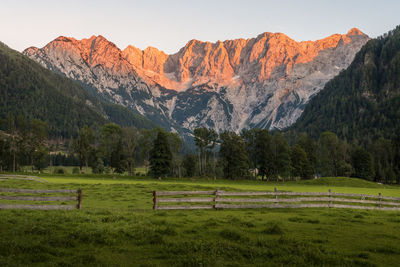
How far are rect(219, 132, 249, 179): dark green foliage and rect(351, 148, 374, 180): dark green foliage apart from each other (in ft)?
170

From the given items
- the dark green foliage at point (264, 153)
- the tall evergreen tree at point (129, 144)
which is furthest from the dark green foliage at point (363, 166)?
the tall evergreen tree at point (129, 144)

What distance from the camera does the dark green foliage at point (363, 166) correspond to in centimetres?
12562

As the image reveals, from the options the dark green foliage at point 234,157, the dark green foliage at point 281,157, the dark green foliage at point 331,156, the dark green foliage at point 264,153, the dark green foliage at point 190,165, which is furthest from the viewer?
the dark green foliage at point 190,165

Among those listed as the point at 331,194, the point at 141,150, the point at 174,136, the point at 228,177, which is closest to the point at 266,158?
the point at 228,177

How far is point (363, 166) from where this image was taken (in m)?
126

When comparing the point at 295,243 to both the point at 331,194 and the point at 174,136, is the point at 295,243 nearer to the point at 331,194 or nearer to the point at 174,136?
the point at 331,194

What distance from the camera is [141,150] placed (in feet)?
444

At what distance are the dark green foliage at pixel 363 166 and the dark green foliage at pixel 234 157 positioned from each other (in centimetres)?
5168

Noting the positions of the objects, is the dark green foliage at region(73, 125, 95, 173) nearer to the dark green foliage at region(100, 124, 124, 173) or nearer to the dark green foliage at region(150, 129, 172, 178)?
the dark green foliage at region(100, 124, 124, 173)

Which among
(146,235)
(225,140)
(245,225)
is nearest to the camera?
(146,235)

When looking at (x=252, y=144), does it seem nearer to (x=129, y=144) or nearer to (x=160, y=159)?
(x=160, y=159)

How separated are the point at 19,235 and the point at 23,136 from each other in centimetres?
13620

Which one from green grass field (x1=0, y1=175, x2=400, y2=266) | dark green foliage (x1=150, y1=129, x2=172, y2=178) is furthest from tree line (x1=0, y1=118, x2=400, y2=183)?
green grass field (x1=0, y1=175, x2=400, y2=266)

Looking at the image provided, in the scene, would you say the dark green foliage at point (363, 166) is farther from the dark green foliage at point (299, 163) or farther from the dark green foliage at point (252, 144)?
the dark green foliage at point (252, 144)
